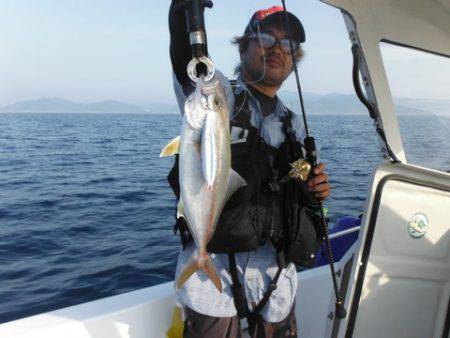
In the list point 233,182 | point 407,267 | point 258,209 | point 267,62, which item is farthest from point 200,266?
point 407,267

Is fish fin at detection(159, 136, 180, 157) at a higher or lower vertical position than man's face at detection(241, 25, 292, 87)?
lower

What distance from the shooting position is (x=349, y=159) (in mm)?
15969

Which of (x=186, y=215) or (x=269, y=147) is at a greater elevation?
(x=269, y=147)

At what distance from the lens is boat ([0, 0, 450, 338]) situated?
2621 mm

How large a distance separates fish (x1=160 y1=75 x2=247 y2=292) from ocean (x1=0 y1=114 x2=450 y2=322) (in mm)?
1203

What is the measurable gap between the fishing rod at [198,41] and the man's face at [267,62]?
783mm

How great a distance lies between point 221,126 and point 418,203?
1.58 metres

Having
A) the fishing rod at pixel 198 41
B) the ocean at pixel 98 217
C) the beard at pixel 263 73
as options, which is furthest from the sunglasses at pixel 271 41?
the fishing rod at pixel 198 41

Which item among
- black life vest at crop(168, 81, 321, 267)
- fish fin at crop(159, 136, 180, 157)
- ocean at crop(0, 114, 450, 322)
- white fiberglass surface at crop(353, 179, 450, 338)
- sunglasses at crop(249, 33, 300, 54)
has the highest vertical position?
sunglasses at crop(249, 33, 300, 54)

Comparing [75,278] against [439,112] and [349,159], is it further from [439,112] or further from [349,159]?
[349,159]

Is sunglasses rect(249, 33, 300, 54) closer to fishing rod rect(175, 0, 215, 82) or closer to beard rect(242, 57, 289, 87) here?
beard rect(242, 57, 289, 87)

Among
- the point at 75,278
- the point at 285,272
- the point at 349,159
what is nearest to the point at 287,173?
the point at 285,272

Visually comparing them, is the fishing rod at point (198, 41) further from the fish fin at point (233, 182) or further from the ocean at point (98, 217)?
the ocean at point (98, 217)

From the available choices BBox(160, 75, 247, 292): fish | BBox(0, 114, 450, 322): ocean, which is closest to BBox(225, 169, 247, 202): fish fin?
BBox(160, 75, 247, 292): fish
